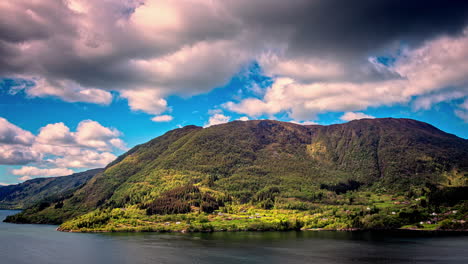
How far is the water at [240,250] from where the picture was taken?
120688mm

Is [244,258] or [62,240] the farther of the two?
[62,240]

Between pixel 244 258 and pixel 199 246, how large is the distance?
36.8 metres

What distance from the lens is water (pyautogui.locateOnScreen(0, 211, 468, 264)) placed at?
120688mm

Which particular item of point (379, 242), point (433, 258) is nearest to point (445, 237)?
point (379, 242)

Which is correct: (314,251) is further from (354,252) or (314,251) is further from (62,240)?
(62,240)

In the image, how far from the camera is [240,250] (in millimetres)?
140375

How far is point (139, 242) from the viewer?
167 meters

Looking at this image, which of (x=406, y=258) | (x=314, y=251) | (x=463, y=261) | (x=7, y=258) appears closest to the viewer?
(x=463, y=261)

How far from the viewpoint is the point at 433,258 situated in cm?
11769

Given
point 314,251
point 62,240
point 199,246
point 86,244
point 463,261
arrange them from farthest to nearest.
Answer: point 62,240
point 86,244
point 199,246
point 314,251
point 463,261

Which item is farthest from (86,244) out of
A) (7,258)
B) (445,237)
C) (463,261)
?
(445,237)

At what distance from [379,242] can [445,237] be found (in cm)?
4294

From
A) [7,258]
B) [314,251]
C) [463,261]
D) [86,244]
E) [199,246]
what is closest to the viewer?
[463,261]

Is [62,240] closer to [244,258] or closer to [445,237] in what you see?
[244,258]
